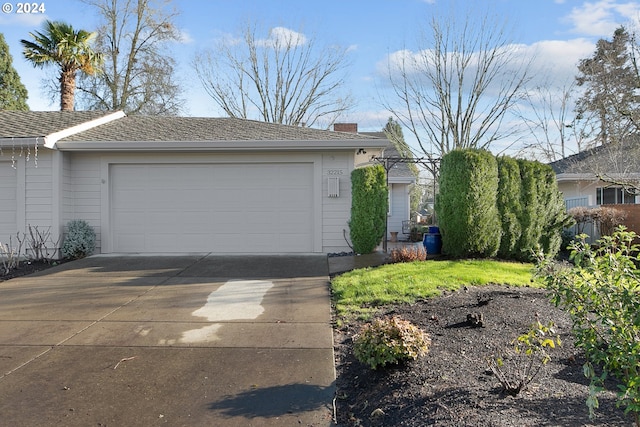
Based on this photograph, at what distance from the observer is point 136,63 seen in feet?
86.2

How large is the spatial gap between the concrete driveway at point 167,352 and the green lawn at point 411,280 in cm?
40

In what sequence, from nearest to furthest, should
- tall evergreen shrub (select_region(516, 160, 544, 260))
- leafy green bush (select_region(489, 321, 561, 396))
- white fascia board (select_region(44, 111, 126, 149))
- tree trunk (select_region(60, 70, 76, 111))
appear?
leafy green bush (select_region(489, 321, 561, 396))
tall evergreen shrub (select_region(516, 160, 544, 260))
white fascia board (select_region(44, 111, 126, 149))
tree trunk (select_region(60, 70, 76, 111))

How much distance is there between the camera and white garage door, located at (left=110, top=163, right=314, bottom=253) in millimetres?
11141

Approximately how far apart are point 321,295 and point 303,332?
5.73ft

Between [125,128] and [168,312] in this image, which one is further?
[125,128]

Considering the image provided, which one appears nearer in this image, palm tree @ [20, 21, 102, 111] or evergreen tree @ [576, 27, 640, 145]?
evergreen tree @ [576, 27, 640, 145]

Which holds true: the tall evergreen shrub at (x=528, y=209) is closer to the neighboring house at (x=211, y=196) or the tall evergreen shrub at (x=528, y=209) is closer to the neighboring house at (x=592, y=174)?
the neighboring house at (x=211, y=196)

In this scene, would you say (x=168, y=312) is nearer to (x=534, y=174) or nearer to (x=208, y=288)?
(x=208, y=288)

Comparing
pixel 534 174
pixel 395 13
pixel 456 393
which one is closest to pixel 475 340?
pixel 456 393

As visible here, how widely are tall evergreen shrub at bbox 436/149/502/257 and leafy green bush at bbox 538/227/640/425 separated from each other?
615 centimetres

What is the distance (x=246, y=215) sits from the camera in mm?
11164

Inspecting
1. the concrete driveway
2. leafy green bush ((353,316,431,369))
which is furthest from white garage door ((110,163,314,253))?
leafy green bush ((353,316,431,369))

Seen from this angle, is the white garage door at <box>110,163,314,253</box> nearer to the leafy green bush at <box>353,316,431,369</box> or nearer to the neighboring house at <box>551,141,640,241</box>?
the leafy green bush at <box>353,316,431,369</box>

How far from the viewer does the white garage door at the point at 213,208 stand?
1114 centimetres
